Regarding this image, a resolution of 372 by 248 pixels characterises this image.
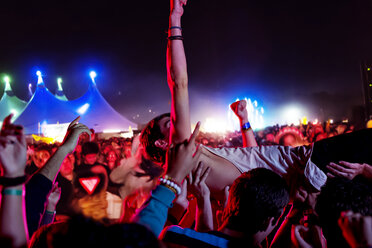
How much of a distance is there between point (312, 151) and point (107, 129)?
45.9ft

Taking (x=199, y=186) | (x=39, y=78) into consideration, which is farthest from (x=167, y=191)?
(x=39, y=78)

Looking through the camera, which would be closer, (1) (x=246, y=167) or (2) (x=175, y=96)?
(2) (x=175, y=96)

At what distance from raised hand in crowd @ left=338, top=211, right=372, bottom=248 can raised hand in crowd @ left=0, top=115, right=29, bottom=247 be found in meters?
1.34

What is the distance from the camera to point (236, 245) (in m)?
1.35

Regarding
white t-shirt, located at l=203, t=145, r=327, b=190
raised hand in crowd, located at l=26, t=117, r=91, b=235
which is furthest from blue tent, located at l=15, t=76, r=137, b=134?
white t-shirt, located at l=203, t=145, r=327, b=190

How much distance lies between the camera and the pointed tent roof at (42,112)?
12180 millimetres

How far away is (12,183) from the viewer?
114cm

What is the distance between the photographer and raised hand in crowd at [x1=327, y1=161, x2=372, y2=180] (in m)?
1.74

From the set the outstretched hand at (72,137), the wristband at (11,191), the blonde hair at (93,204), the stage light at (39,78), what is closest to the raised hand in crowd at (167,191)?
the wristband at (11,191)

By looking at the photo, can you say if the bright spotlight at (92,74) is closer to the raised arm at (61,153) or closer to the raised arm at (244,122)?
the raised arm at (244,122)

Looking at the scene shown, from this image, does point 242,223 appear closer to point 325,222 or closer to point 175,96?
point 325,222

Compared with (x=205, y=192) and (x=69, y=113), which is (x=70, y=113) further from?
(x=205, y=192)

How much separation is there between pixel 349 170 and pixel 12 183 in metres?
1.88

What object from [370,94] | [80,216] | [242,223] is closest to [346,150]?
[242,223]
